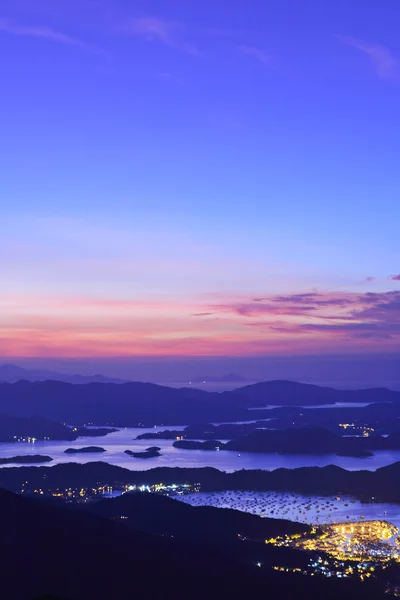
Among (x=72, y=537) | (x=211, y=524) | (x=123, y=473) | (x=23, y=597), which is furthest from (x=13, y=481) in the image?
(x=23, y=597)

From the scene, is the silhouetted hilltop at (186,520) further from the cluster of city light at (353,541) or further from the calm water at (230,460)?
the calm water at (230,460)

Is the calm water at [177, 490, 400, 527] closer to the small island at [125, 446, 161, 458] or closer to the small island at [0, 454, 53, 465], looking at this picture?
the small island at [0, 454, 53, 465]

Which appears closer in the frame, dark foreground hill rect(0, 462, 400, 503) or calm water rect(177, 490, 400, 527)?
calm water rect(177, 490, 400, 527)

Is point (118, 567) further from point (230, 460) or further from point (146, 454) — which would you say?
point (146, 454)

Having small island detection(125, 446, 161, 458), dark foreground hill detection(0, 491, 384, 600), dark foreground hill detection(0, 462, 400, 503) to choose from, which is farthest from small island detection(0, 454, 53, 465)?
dark foreground hill detection(0, 491, 384, 600)

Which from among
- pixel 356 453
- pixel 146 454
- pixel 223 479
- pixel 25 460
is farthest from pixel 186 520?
pixel 356 453

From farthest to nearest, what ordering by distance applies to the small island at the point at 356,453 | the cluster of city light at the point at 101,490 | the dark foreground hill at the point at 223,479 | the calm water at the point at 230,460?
1. the small island at the point at 356,453
2. the calm water at the point at 230,460
3. the dark foreground hill at the point at 223,479
4. the cluster of city light at the point at 101,490

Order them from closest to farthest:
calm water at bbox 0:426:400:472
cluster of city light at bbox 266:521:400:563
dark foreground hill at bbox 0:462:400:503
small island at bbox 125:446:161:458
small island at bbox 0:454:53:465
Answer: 1. cluster of city light at bbox 266:521:400:563
2. dark foreground hill at bbox 0:462:400:503
3. small island at bbox 0:454:53:465
4. calm water at bbox 0:426:400:472
5. small island at bbox 125:446:161:458

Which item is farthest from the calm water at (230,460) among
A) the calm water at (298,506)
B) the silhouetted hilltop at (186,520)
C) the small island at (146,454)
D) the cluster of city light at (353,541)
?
the silhouetted hilltop at (186,520)
